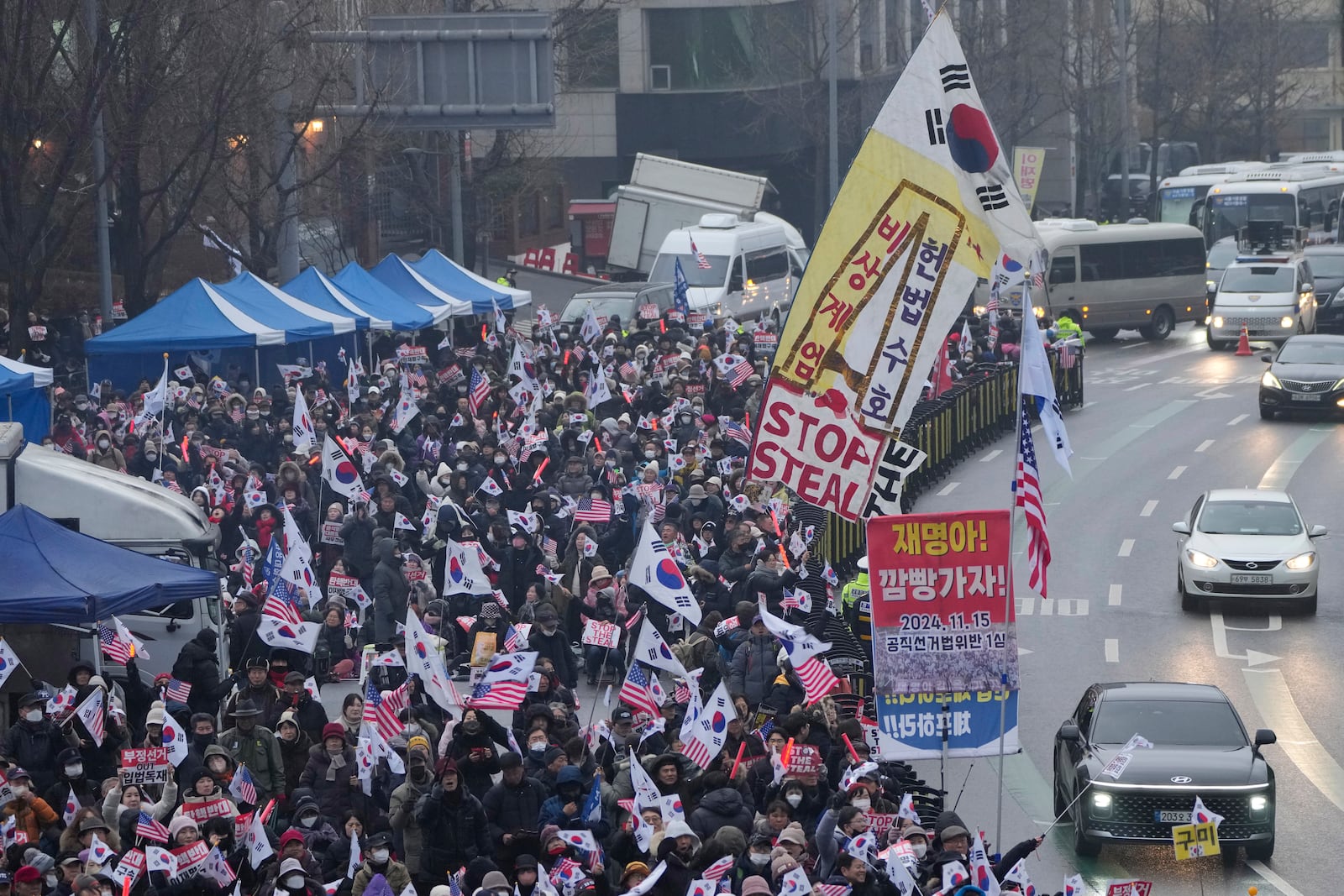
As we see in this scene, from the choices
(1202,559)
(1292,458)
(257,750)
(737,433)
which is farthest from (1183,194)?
(257,750)

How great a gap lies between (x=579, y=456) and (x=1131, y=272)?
84.2 ft

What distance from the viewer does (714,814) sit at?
12.1 metres

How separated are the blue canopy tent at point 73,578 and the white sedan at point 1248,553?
11.0m

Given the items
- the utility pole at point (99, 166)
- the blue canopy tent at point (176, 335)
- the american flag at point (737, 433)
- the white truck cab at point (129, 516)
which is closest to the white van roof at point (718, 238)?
the utility pole at point (99, 166)

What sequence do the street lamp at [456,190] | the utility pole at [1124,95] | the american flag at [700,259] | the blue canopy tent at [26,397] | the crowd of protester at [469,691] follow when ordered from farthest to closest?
1. the utility pole at [1124,95]
2. the american flag at [700,259]
3. the street lamp at [456,190]
4. the blue canopy tent at [26,397]
5. the crowd of protester at [469,691]

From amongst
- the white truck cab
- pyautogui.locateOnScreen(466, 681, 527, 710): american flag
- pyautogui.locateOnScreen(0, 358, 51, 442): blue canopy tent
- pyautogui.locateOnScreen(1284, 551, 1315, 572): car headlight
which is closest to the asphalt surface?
pyautogui.locateOnScreen(1284, 551, 1315, 572): car headlight

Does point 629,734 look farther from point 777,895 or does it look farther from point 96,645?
point 96,645

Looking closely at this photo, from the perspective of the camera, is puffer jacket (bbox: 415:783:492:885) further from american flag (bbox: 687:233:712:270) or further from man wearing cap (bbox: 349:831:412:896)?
american flag (bbox: 687:233:712:270)

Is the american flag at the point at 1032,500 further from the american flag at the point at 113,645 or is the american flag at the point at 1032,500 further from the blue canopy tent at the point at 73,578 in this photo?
the american flag at the point at 113,645

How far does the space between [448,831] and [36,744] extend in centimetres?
311

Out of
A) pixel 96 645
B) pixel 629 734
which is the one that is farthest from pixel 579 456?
pixel 629 734

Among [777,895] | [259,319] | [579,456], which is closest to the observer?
[777,895]

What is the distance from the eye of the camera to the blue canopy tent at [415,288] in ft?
116

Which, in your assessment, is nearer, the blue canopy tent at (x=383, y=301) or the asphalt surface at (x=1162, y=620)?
the asphalt surface at (x=1162, y=620)
